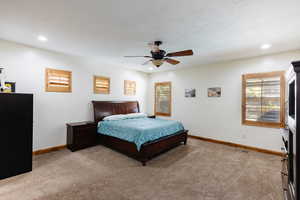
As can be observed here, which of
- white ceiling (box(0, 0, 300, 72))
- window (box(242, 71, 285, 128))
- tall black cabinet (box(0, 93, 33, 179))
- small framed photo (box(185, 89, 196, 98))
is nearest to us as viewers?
white ceiling (box(0, 0, 300, 72))

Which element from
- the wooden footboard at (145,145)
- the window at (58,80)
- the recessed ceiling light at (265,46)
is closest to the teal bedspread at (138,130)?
the wooden footboard at (145,145)

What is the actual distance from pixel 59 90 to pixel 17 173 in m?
2.17

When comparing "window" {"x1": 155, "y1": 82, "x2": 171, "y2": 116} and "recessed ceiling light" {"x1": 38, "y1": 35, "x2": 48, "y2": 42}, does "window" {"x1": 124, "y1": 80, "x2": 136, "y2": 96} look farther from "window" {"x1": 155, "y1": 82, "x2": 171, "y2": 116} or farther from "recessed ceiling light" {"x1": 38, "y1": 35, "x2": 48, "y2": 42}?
"recessed ceiling light" {"x1": 38, "y1": 35, "x2": 48, "y2": 42}

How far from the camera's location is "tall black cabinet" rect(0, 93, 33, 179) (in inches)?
99.4

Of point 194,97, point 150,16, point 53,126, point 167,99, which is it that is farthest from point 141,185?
point 167,99

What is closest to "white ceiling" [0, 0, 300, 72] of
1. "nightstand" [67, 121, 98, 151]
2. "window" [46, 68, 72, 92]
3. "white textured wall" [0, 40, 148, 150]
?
"white textured wall" [0, 40, 148, 150]

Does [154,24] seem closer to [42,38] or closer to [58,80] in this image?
[42,38]

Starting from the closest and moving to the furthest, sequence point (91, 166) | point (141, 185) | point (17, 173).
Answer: point (141, 185)
point (17, 173)
point (91, 166)

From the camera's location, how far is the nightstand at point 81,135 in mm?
3869

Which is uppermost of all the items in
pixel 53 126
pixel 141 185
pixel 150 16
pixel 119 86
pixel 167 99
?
pixel 150 16

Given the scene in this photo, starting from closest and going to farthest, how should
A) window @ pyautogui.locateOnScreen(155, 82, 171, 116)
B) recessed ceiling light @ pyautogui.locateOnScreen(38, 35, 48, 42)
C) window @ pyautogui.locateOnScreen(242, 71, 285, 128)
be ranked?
recessed ceiling light @ pyautogui.locateOnScreen(38, 35, 48, 42) < window @ pyautogui.locateOnScreen(242, 71, 285, 128) < window @ pyautogui.locateOnScreen(155, 82, 171, 116)

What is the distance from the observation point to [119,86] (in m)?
5.71

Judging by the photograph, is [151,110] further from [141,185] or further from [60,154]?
[141,185]

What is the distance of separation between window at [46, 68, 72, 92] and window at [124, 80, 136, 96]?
7.17 ft
